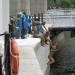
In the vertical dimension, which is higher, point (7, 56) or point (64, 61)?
point (7, 56)

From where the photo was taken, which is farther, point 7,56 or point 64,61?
point 64,61

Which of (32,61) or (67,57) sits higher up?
(32,61)

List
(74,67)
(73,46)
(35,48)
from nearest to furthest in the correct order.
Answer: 1. (35,48)
2. (74,67)
3. (73,46)

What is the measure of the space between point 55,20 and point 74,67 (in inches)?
272

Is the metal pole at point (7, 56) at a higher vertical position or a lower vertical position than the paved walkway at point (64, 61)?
higher

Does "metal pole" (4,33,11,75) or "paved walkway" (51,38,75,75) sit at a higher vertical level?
"metal pole" (4,33,11,75)

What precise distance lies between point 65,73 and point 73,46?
1981 centimetres

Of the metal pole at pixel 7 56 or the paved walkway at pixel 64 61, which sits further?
the paved walkway at pixel 64 61

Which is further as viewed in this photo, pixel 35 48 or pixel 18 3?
pixel 18 3

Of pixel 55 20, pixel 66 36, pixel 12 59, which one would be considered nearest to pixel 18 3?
pixel 55 20

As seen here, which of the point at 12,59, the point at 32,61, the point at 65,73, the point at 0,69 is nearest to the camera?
the point at 0,69

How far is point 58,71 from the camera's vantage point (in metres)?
33.5

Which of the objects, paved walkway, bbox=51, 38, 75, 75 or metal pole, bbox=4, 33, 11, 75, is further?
paved walkway, bbox=51, 38, 75, 75

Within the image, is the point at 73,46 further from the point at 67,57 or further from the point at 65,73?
the point at 65,73
